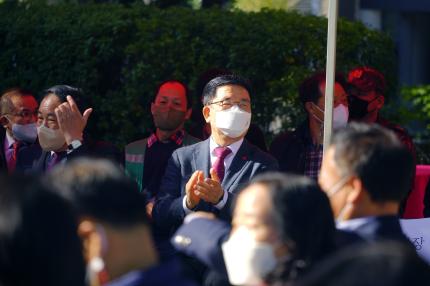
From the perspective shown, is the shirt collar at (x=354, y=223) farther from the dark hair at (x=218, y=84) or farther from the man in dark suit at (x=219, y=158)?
the dark hair at (x=218, y=84)

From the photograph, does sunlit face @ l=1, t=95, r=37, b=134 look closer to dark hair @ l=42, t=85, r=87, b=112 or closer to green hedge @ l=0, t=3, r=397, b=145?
dark hair @ l=42, t=85, r=87, b=112

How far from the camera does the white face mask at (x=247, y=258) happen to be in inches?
134

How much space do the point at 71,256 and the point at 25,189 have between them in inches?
8.1

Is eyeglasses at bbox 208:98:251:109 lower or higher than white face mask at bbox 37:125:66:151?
higher

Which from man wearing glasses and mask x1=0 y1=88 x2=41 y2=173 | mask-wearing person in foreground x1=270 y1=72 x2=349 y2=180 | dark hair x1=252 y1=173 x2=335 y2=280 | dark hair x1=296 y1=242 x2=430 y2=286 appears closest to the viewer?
dark hair x1=296 y1=242 x2=430 y2=286

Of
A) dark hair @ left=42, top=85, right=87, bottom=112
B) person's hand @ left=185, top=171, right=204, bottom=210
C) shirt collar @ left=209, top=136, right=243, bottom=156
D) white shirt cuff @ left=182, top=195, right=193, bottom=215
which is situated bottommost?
white shirt cuff @ left=182, top=195, right=193, bottom=215

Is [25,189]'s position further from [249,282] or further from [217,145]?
[217,145]

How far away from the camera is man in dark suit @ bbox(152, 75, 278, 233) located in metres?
5.63

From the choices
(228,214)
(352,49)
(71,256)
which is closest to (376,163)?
(71,256)

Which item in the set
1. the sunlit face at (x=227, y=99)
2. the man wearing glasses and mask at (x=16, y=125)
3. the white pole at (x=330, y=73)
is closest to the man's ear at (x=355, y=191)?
the white pole at (x=330, y=73)

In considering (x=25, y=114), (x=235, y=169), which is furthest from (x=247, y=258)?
(x=25, y=114)

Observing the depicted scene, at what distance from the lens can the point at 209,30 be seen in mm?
8977

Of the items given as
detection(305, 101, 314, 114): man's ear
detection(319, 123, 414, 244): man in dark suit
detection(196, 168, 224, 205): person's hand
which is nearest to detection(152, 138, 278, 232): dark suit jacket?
detection(196, 168, 224, 205): person's hand

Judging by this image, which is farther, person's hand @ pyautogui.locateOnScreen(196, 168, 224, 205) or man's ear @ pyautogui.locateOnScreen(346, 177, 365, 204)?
person's hand @ pyautogui.locateOnScreen(196, 168, 224, 205)
